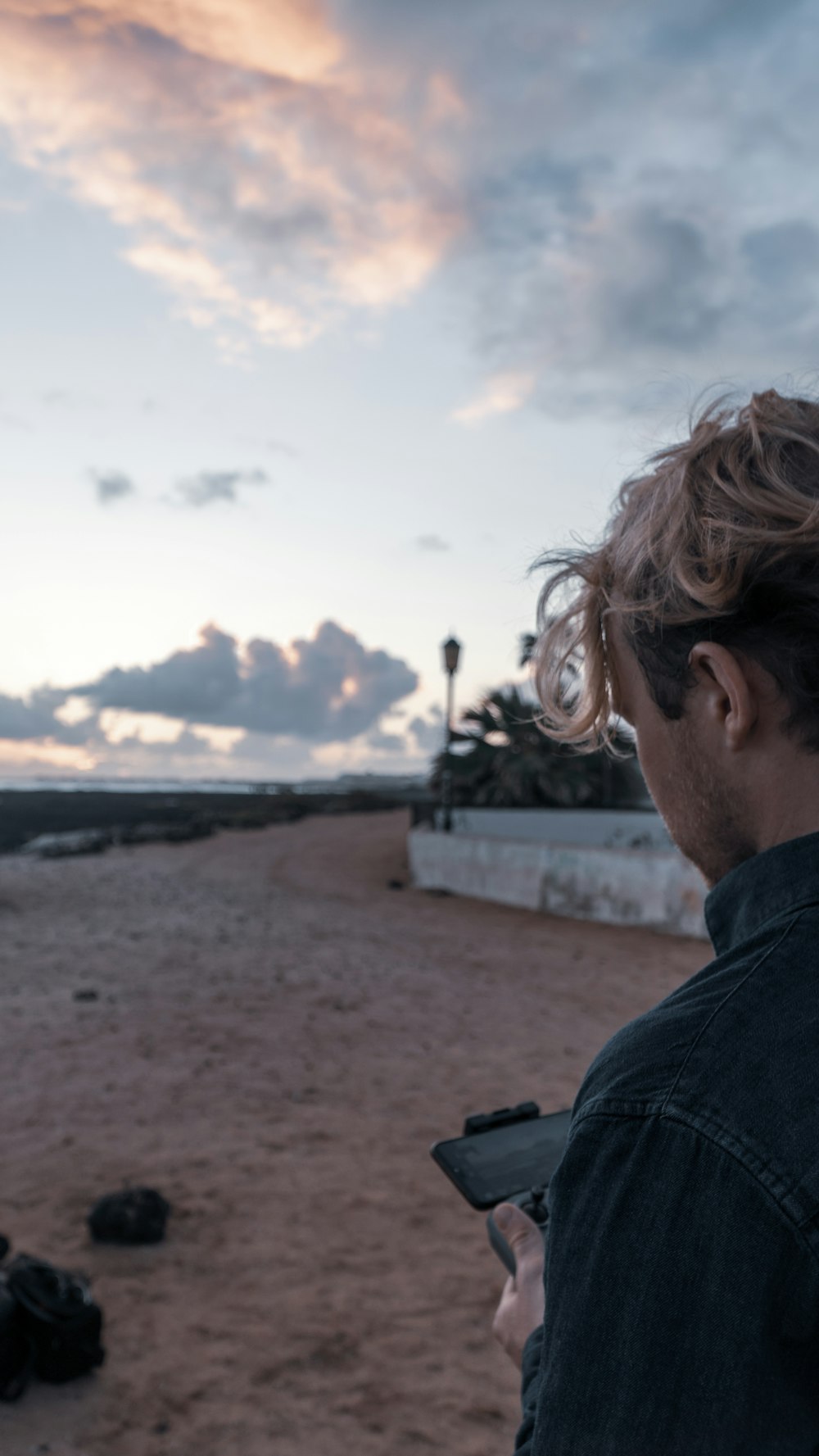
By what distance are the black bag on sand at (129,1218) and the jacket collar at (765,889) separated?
156 inches

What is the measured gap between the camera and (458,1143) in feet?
5.92

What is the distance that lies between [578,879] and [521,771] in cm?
581

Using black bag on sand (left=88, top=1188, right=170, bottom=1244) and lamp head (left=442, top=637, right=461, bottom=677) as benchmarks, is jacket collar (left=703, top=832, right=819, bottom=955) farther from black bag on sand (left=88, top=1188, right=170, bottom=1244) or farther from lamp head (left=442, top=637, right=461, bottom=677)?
lamp head (left=442, top=637, right=461, bottom=677)

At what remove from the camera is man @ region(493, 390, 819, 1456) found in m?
0.78

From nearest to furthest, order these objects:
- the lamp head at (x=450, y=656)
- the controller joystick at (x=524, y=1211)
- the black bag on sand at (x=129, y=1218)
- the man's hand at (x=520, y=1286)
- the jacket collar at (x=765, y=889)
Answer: the jacket collar at (x=765, y=889) < the man's hand at (x=520, y=1286) < the controller joystick at (x=524, y=1211) < the black bag on sand at (x=129, y=1218) < the lamp head at (x=450, y=656)

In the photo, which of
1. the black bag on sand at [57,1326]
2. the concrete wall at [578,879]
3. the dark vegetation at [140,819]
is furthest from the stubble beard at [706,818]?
the dark vegetation at [140,819]

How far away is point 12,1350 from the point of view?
3150mm

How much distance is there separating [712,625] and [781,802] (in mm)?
220

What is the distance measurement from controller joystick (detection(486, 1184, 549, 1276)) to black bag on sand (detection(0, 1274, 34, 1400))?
244 cm

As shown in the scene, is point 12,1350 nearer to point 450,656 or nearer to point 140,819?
point 450,656

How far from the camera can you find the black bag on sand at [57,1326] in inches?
124

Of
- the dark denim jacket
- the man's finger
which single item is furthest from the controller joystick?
the dark denim jacket

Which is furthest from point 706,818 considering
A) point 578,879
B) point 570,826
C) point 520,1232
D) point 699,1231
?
point 570,826

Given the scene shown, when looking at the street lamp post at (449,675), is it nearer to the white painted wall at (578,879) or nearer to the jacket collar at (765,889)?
the white painted wall at (578,879)
